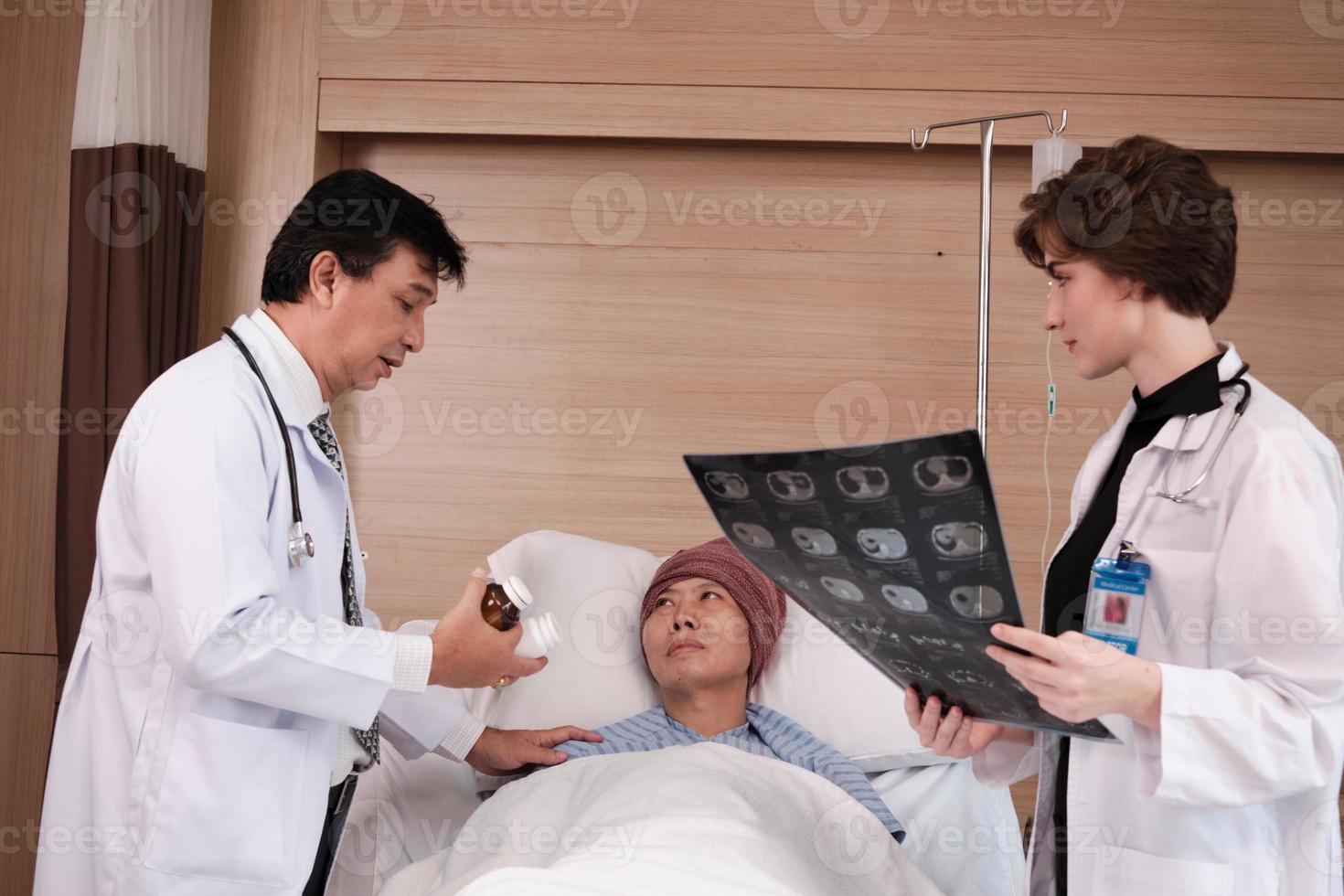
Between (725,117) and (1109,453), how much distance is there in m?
1.63

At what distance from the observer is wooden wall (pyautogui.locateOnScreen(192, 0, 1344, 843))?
8.96ft

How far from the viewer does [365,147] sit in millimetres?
2967

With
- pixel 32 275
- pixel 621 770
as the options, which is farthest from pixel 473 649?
pixel 32 275

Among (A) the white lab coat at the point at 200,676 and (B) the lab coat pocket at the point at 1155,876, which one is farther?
(A) the white lab coat at the point at 200,676

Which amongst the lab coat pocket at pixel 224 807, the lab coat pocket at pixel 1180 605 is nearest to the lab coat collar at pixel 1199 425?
the lab coat pocket at pixel 1180 605

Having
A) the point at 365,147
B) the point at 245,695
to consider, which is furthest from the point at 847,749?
the point at 365,147

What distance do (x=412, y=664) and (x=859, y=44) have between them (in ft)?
6.55

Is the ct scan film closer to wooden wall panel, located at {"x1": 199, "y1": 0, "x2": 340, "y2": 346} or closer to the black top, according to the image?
the black top

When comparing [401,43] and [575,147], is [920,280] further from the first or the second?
[401,43]

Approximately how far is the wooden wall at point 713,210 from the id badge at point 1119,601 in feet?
5.44

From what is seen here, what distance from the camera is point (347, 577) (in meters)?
1.71

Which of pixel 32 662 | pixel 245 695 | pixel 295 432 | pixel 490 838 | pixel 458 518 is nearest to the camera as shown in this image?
pixel 245 695

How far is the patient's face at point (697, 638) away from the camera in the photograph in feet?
7.15

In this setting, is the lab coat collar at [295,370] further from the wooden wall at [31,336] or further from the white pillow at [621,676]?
the wooden wall at [31,336]
